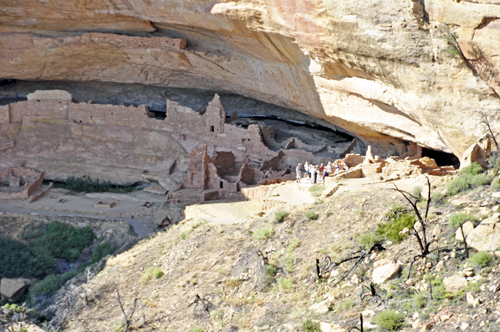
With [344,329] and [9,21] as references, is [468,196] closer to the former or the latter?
[344,329]

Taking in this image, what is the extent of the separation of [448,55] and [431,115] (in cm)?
197

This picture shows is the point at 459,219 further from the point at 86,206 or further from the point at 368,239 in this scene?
the point at 86,206

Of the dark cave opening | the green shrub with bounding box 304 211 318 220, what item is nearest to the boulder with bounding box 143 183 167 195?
the dark cave opening

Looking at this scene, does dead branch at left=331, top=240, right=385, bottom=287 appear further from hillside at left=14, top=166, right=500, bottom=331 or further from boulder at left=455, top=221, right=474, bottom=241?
boulder at left=455, top=221, right=474, bottom=241

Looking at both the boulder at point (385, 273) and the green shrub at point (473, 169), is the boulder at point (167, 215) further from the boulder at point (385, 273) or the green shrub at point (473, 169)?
the boulder at point (385, 273)

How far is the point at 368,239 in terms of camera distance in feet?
35.3

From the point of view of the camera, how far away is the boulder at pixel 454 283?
827cm

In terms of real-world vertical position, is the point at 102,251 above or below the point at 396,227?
below

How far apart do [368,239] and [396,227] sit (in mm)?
535

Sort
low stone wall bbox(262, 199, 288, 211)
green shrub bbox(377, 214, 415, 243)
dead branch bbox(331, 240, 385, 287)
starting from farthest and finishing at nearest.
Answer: low stone wall bbox(262, 199, 288, 211) < green shrub bbox(377, 214, 415, 243) < dead branch bbox(331, 240, 385, 287)

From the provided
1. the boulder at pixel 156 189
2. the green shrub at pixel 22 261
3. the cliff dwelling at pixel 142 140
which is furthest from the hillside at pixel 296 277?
the cliff dwelling at pixel 142 140

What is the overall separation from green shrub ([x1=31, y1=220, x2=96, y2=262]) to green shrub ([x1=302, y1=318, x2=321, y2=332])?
37.3 ft

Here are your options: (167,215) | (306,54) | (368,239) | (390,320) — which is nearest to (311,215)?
(368,239)

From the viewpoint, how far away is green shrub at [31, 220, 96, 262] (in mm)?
18531
